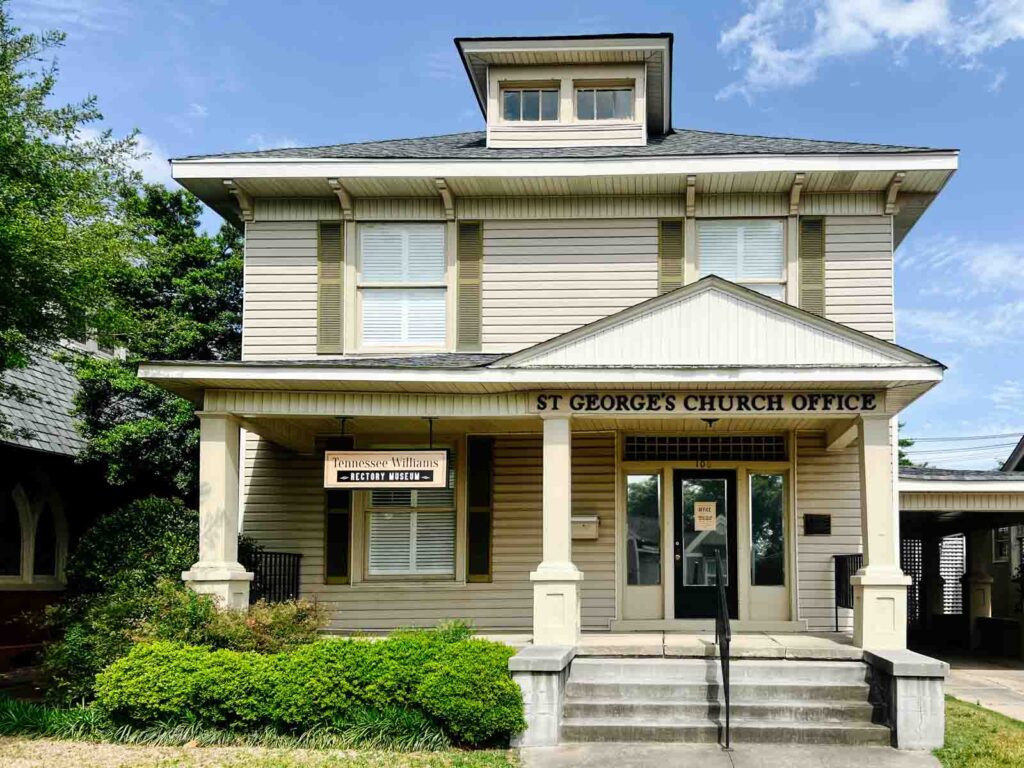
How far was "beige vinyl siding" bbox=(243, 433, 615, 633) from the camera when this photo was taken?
13.9 m

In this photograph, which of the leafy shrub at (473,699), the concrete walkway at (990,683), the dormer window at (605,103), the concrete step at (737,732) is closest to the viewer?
the leafy shrub at (473,699)

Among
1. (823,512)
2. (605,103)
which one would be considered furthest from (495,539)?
(605,103)

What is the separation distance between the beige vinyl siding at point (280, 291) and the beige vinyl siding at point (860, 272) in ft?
22.4

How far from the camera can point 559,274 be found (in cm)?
1425

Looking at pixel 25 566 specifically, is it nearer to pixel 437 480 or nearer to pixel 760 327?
pixel 437 480


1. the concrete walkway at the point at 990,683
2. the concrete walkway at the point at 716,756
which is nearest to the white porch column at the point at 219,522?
the concrete walkway at the point at 716,756

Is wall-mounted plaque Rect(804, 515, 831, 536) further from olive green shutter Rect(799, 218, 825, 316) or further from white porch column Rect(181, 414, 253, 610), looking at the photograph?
white porch column Rect(181, 414, 253, 610)

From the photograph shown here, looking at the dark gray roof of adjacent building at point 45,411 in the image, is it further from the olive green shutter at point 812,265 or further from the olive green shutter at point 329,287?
the olive green shutter at point 812,265

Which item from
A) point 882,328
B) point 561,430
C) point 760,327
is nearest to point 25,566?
point 561,430

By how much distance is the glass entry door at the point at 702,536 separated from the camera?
1396cm

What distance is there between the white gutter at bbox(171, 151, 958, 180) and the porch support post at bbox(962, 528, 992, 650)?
31.0 feet

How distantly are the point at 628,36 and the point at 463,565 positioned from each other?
7.60m

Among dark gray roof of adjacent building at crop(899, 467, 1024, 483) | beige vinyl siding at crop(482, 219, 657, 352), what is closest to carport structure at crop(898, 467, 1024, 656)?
dark gray roof of adjacent building at crop(899, 467, 1024, 483)

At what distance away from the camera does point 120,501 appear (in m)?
18.9
